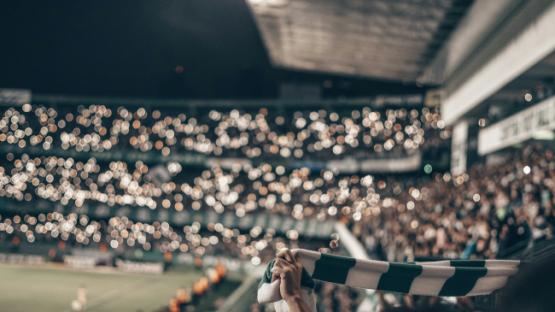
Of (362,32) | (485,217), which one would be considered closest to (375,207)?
(362,32)

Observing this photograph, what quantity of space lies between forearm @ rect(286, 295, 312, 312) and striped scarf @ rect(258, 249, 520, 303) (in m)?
0.61

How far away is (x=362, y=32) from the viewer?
23016mm

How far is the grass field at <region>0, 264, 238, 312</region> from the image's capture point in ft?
84.3

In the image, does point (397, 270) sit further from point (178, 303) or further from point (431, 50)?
point (178, 303)

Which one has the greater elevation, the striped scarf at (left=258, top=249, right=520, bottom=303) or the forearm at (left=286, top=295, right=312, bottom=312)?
the striped scarf at (left=258, top=249, right=520, bottom=303)

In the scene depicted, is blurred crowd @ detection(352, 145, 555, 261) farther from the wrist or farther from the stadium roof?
the stadium roof

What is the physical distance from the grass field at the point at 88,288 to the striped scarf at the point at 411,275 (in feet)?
76.3

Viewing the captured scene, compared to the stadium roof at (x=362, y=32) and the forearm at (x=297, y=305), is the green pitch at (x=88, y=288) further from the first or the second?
the forearm at (x=297, y=305)

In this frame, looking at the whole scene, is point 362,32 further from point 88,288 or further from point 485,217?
point 88,288

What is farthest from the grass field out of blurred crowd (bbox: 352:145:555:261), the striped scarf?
the striped scarf

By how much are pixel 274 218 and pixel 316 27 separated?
22.2 m

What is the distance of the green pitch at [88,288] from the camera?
25688 mm

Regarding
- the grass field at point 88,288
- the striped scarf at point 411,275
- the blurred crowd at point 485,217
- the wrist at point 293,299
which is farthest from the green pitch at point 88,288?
the wrist at point 293,299

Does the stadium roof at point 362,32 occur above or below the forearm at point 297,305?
above
